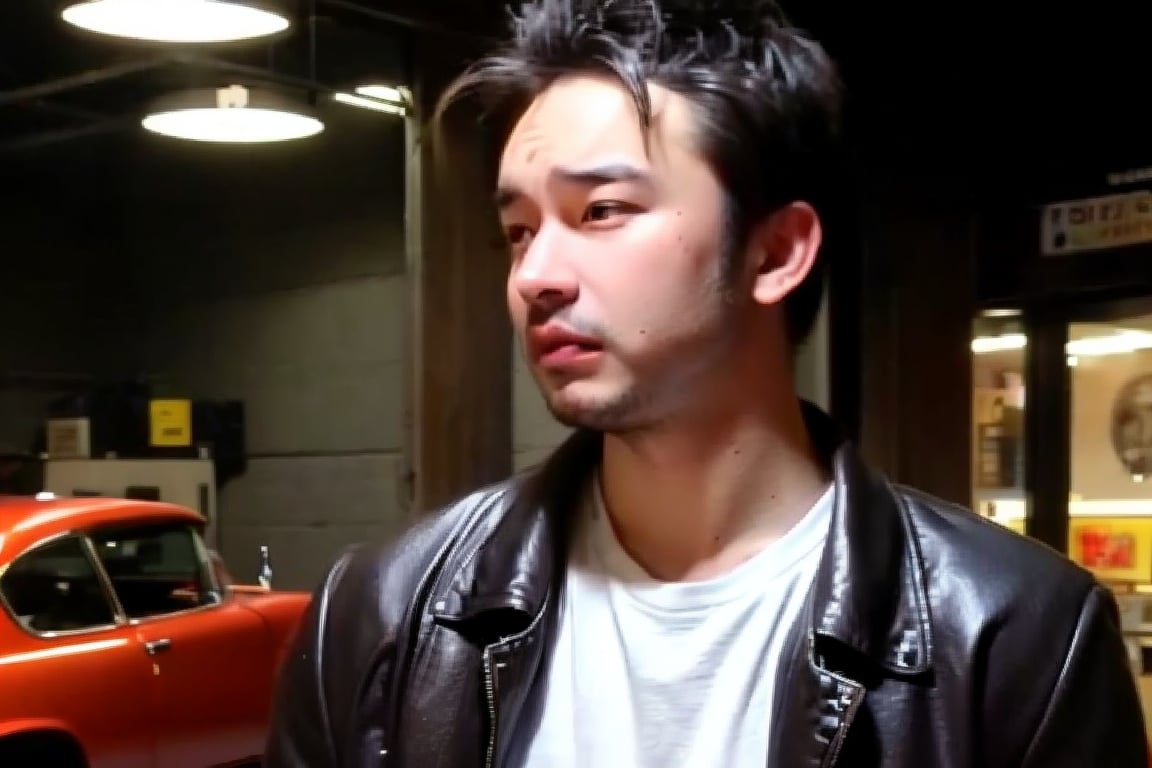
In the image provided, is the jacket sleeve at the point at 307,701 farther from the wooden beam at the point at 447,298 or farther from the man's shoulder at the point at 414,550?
the wooden beam at the point at 447,298

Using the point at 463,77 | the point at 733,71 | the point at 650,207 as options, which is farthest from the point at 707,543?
the point at 463,77

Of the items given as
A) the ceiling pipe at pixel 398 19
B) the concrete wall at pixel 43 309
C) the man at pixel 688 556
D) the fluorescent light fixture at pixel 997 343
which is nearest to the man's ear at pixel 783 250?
the man at pixel 688 556

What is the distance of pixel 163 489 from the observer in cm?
A: 715

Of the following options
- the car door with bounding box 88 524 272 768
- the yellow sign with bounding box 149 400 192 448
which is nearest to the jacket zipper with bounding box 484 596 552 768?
the car door with bounding box 88 524 272 768

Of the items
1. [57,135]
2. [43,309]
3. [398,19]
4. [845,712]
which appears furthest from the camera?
[43,309]

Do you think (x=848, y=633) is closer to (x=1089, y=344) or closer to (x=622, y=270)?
(x=622, y=270)

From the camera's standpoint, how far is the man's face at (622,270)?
1221mm

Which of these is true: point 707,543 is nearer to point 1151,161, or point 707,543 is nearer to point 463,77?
point 463,77

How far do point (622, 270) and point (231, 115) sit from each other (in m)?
3.80

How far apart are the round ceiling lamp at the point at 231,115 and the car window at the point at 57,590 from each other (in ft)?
4.64

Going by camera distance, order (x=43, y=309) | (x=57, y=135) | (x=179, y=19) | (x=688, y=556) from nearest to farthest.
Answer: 1. (x=688, y=556)
2. (x=179, y=19)
3. (x=57, y=135)
4. (x=43, y=309)

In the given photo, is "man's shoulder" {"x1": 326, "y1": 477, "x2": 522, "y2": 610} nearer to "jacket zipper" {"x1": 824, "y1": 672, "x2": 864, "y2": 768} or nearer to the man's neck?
the man's neck

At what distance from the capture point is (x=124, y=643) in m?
4.24

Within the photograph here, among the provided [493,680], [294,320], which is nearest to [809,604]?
[493,680]
